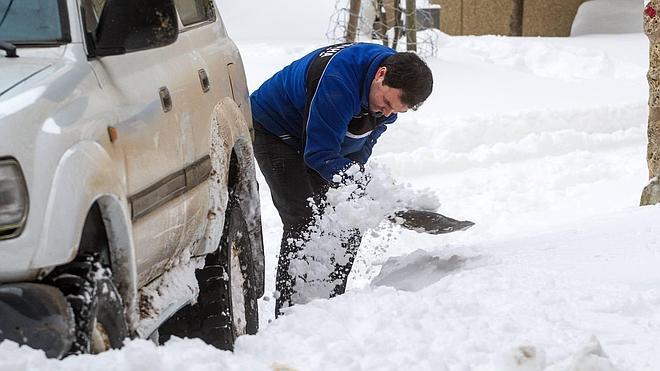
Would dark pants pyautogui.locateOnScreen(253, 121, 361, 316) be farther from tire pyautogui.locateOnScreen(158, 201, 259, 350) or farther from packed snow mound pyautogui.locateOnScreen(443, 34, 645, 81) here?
packed snow mound pyautogui.locateOnScreen(443, 34, 645, 81)

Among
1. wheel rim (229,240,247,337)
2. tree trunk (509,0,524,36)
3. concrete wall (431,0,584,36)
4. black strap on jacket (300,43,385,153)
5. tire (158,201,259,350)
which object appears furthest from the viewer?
concrete wall (431,0,584,36)

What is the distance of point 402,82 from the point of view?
509 cm

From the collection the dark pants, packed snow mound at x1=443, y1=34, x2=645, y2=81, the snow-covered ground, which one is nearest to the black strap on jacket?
the dark pants

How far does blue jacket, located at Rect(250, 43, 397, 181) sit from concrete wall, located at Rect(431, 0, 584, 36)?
1910 cm

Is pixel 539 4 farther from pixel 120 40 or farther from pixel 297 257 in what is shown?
pixel 120 40

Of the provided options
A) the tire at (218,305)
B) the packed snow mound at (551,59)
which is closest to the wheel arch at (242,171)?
the tire at (218,305)

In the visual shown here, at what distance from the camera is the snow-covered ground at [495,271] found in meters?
3.41

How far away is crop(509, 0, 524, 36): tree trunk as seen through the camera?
23.8 meters

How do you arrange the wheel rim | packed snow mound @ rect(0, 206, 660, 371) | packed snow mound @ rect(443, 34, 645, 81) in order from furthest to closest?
packed snow mound @ rect(443, 34, 645, 81) < the wheel rim < packed snow mound @ rect(0, 206, 660, 371)

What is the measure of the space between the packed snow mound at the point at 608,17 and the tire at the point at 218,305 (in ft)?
61.9

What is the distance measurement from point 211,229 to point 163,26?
1162 millimetres

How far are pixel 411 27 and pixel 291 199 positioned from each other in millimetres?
10780

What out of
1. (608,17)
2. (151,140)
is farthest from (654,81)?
(608,17)

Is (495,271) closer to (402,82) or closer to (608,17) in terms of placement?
(402,82)
